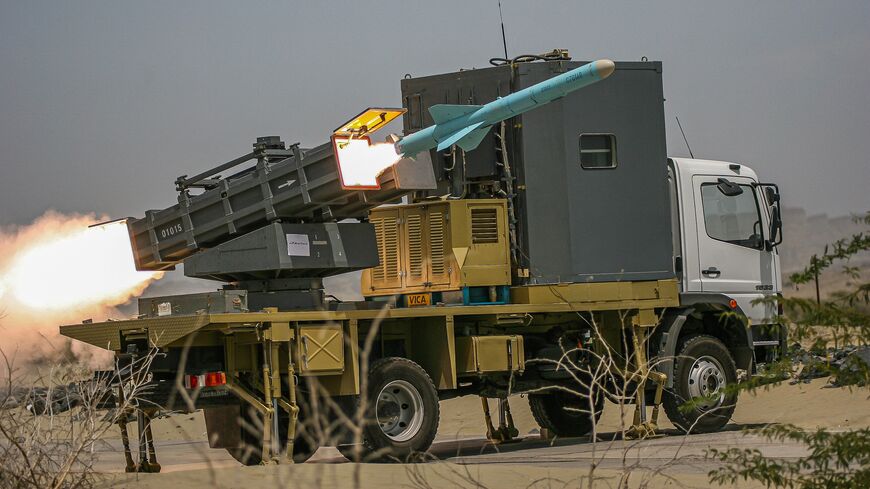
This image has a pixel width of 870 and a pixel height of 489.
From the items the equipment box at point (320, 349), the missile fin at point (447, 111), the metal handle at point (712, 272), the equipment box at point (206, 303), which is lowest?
the equipment box at point (320, 349)

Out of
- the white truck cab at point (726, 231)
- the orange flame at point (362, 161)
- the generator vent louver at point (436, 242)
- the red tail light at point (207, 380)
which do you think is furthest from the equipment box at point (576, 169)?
the red tail light at point (207, 380)

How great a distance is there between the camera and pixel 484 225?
650 inches

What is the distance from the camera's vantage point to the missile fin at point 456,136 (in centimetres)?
1579

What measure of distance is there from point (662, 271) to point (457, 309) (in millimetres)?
3294

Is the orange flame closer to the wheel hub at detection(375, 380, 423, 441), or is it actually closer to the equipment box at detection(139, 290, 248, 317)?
the equipment box at detection(139, 290, 248, 317)

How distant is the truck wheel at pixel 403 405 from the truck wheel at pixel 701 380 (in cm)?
361

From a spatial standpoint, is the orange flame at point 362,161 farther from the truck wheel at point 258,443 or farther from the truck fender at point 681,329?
the truck fender at point 681,329

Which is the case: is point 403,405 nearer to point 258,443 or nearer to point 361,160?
point 258,443

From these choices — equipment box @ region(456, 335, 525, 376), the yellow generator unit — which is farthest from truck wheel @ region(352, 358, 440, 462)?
the yellow generator unit

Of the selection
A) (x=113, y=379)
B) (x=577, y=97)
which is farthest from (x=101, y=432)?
(x=577, y=97)

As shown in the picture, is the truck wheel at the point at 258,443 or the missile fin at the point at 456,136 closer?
the truck wheel at the point at 258,443

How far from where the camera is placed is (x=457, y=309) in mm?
15367

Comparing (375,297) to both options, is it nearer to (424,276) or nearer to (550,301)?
(424,276)

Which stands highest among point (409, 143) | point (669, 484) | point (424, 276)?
point (409, 143)
